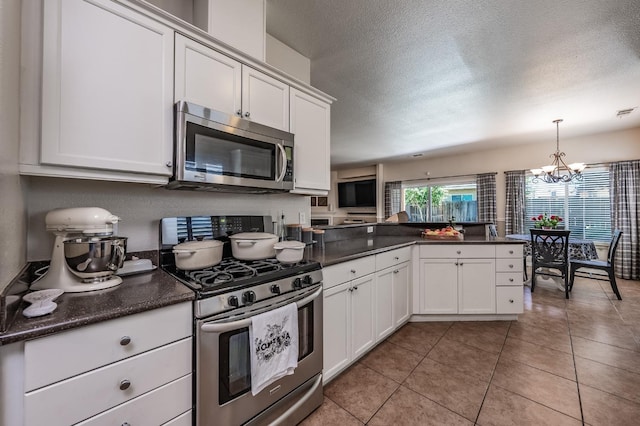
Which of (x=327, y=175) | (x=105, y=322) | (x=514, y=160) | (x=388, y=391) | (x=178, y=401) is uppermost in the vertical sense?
(x=514, y=160)

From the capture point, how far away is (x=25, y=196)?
1.13 m

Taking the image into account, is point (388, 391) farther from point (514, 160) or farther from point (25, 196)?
point (514, 160)

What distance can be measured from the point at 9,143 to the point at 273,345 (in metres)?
1.24

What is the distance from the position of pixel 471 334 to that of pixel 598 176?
4.69 m

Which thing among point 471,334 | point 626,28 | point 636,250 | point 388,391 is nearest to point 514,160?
point 636,250

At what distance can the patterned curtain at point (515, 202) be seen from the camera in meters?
→ 5.44

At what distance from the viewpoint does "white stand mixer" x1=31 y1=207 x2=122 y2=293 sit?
40.4 inches

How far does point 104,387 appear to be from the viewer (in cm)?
86

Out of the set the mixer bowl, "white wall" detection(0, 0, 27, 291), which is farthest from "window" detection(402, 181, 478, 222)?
"white wall" detection(0, 0, 27, 291)

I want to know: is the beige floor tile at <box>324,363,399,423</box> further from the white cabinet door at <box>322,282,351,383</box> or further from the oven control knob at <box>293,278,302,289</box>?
the oven control knob at <box>293,278,302,289</box>

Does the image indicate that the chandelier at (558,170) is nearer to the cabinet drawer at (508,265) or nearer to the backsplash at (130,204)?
the cabinet drawer at (508,265)

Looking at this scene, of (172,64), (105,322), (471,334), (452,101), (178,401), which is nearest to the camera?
(105,322)

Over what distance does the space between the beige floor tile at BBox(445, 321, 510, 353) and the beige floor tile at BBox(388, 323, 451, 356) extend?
0.10m

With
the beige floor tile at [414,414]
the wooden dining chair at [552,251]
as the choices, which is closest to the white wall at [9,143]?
the beige floor tile at [414,414]
